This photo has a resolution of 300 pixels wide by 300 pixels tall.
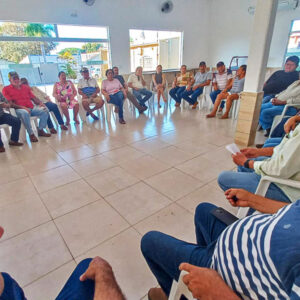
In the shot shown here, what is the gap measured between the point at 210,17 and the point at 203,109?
4502mm

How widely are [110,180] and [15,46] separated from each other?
180 inches

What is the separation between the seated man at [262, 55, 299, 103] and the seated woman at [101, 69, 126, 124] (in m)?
2.66

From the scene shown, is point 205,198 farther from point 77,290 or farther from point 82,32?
point 82,32

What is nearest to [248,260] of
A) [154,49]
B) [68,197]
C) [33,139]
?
[68,197]

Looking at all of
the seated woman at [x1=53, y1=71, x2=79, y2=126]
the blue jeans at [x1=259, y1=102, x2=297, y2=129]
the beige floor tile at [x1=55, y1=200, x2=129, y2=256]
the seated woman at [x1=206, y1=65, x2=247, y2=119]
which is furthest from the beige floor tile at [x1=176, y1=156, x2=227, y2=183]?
the seated woman at [x1=53, y1=71, x2=79, y2=126]

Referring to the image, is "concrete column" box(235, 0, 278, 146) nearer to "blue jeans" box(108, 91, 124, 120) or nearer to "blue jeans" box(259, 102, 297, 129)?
"blue jeans" box(259, 102, 297, 129)

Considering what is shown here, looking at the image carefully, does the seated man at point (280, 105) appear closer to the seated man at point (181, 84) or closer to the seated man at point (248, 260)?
the seated man at point (181, 84)

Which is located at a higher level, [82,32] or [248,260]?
[82,32]

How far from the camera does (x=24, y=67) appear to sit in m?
5.00

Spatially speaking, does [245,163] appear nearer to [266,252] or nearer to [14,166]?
[266,252]

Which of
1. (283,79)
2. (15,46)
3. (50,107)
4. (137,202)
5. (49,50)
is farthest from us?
(49,50)

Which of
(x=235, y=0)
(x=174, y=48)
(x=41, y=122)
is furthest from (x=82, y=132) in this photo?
(x=235, y=0)

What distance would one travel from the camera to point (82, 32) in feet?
18.2

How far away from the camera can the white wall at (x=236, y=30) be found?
5973 millimetres
